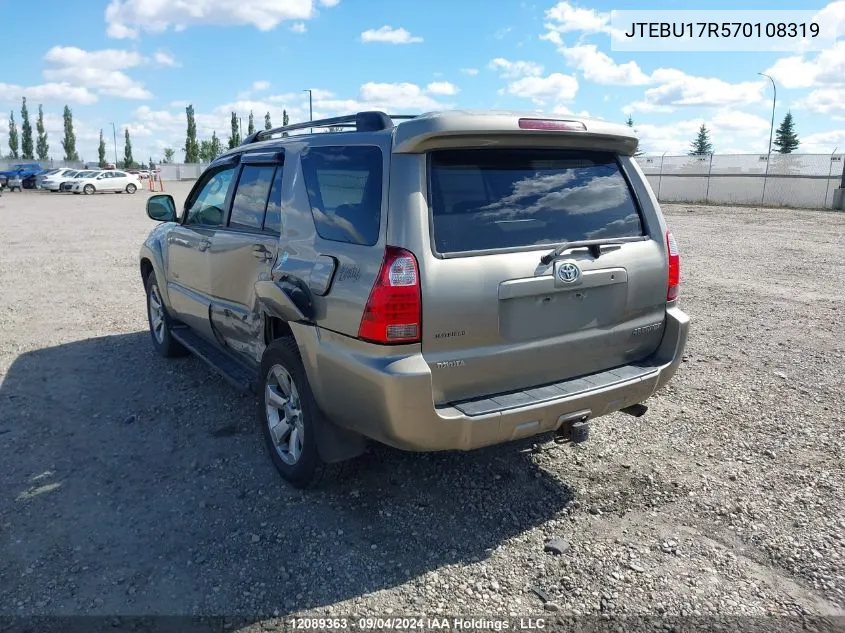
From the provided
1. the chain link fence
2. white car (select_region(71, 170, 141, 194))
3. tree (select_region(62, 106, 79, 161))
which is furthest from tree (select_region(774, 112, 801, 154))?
tree (select_region(62, 106, 79, 161))

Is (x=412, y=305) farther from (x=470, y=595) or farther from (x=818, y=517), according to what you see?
(x=818, y=517)

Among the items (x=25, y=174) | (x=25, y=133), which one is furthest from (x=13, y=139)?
(x=25, y=174)

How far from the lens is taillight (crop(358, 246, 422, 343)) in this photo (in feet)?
9.83

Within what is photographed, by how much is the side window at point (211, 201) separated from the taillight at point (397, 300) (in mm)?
→ 2266

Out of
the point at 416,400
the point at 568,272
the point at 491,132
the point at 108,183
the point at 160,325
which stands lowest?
the point at 160,325

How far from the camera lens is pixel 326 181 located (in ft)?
12.0

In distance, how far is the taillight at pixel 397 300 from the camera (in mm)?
2996

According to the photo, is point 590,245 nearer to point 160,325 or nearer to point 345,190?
point 345,190

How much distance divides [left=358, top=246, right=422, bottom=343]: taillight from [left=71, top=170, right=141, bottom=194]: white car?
149ft

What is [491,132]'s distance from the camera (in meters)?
3.16

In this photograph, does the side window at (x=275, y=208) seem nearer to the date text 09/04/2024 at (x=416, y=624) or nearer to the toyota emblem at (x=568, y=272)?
the toyota emblem at (x=568, y=272)

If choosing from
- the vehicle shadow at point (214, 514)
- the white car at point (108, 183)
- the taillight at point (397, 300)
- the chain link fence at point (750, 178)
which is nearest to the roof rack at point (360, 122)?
the taillight at point (397, 300)

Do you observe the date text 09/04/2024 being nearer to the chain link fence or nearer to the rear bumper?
the rear bumper

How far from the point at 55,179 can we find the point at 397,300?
161ft
